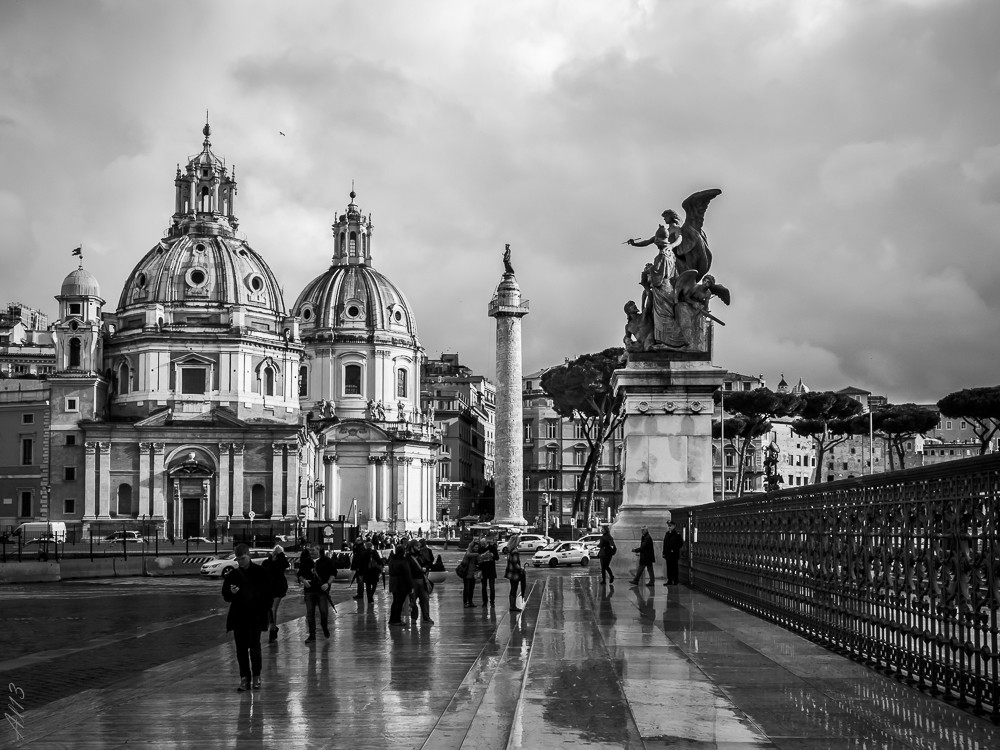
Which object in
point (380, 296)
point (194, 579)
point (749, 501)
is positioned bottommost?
point (194, 579)

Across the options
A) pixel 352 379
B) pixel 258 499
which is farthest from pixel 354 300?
pixel 258 499

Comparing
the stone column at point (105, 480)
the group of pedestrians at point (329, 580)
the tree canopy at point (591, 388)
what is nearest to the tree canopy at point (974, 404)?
the tree canopy at point (591, 388)

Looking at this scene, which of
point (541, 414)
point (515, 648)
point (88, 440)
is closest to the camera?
point (515, 648)

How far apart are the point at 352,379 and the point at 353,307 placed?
732 centimetres

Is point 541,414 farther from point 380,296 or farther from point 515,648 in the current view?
point 515,648

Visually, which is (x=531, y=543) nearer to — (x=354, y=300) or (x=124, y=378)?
(x=124, y=378)

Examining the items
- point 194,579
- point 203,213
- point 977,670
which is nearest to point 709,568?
point 977,670

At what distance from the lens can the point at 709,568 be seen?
2531cm

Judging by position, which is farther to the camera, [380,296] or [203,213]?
[380,296]

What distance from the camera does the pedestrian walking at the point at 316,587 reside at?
20.0 meters

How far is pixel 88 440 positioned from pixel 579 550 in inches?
2226

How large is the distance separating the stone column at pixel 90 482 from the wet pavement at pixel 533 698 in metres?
85.0

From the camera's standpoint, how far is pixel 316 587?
66.4 feet

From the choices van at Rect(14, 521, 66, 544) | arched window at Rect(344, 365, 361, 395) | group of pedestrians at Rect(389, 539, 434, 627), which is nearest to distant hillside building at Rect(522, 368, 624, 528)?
arched window at Rect(344, 365, 361, 395)
